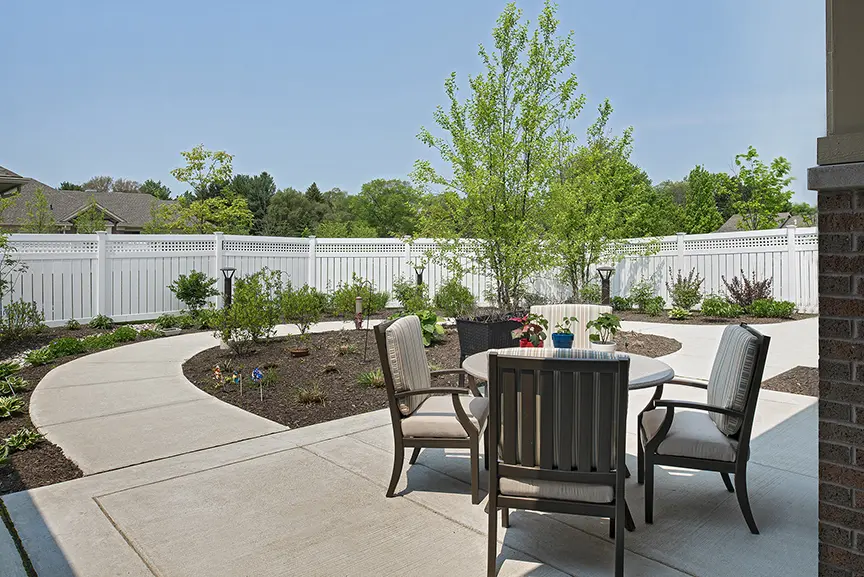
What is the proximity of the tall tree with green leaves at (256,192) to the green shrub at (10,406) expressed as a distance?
31.0 metres

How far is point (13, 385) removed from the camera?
625 centimetres

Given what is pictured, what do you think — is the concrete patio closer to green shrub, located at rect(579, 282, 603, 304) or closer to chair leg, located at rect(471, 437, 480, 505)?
chair leg, located at rect(471, 437, 480, 505)

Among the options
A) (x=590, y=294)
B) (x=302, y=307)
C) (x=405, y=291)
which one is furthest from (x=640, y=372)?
(x=590, y=294)

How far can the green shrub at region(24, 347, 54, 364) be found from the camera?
25.5ft

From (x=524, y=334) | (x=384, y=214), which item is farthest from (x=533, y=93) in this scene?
(x=384, y=214)

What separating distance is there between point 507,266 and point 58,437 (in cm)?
563

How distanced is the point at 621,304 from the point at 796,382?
8.31 meters

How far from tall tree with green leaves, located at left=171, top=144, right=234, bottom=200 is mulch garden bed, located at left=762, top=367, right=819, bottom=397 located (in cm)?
2119

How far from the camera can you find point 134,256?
38.3ft

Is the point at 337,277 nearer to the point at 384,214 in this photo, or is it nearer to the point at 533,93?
the point at 533,93

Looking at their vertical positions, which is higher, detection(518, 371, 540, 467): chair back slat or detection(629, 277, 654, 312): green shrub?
detection(629, 277, 654, 312): green shrub

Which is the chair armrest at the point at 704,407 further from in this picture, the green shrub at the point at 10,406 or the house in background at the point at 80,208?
the house in background at the point at 80,208

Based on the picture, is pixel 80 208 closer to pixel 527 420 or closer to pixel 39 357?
pixel 39 357

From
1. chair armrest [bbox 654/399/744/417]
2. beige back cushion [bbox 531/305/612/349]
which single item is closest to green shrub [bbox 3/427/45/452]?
beige back cushion [bbox 531/305/612/349]
